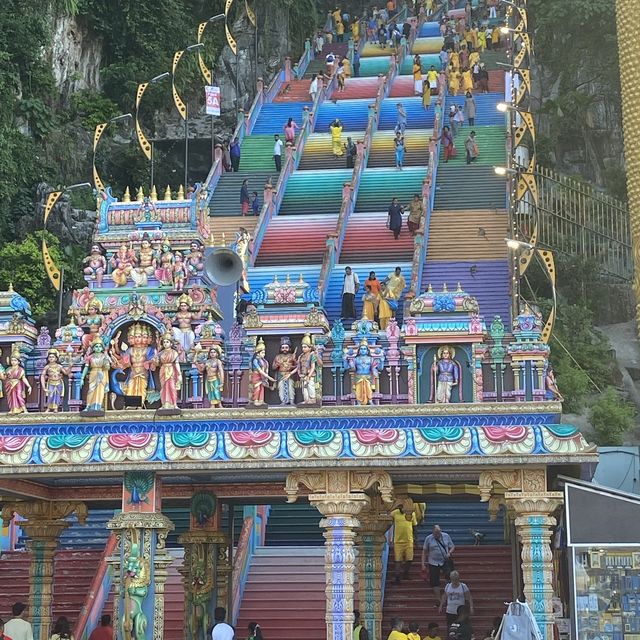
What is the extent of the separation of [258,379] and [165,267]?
233 centimetres

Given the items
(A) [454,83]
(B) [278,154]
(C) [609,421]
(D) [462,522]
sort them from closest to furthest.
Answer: (D) [462,522], (C) [609,421], (B) [278,154], (A) [454,83]

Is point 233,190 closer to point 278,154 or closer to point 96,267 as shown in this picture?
point 278,154

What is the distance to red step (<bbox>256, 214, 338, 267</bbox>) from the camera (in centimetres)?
3259

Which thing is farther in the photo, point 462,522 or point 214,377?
point 462,522

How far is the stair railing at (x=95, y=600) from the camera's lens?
23.4 metres

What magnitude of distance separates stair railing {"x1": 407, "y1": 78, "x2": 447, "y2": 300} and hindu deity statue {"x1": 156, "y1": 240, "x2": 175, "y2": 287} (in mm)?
8415

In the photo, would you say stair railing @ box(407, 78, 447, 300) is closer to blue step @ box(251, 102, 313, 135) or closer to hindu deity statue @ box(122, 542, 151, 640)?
blue step @ box(251, 102, 313, 135)

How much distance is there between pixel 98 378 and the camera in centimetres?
1925

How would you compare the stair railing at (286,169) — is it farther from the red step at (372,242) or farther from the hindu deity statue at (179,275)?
the hindu deity statue at (179,275)

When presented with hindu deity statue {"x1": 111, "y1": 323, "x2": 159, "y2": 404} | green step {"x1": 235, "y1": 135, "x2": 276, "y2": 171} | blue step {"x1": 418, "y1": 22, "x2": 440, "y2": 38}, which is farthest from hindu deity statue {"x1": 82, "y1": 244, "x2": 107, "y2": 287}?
blue step {"x1": 418, "y1": 22, "x2": 440, "y2": 38}

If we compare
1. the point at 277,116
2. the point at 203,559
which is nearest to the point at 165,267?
the point at 203,559

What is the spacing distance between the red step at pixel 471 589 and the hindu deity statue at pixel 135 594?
18.2ft

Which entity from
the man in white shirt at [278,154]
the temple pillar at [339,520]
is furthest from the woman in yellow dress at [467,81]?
the temple pillar at [339,520]

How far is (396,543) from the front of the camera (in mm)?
24531
